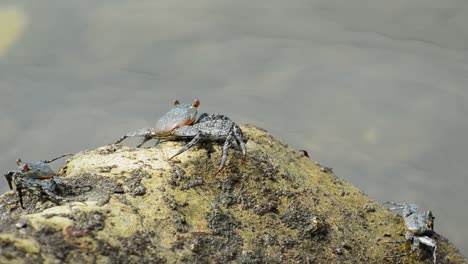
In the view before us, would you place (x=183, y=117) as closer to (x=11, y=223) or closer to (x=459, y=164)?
(x=11, y=223)

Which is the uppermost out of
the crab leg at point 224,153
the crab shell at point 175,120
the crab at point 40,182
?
the crab shell at point 175,120

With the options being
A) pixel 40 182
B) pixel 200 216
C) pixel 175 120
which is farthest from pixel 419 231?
pixel 40 182

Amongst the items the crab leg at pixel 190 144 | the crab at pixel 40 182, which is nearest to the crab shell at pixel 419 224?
the crab leg at pixel 190 144

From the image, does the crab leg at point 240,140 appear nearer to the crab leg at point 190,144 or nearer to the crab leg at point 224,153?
the crab leg at point 224,153

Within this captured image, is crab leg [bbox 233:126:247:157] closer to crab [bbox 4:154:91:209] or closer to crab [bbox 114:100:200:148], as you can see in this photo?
crab [bbox 114:100:200:148]

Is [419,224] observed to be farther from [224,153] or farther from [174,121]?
[174,121]

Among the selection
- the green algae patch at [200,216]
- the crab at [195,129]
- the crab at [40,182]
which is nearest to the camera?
the green algae patch at [200,216]

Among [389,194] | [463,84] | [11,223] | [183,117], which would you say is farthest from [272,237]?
[463,84]
